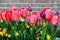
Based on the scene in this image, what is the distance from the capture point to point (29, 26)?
2.20 m

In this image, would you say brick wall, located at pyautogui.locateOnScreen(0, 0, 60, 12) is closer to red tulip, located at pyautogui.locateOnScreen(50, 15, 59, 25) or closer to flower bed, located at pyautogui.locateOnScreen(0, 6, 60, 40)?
flower bed, located at pyautogui.locateOnScreen(0, 6, 60, 40)

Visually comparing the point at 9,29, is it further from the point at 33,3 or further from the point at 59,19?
the point at 33,3

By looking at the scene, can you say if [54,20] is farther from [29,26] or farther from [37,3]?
[37,3]

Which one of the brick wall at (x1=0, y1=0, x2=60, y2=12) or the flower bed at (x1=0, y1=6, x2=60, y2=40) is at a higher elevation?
the flower bed at (x1=0, y1=6, x2=60, y2=40)

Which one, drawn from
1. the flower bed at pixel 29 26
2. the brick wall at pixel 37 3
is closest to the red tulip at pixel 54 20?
the flower bed at pixel 29 26

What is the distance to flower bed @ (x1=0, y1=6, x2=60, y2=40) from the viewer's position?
2.08 metres

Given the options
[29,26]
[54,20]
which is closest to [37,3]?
[29,26]


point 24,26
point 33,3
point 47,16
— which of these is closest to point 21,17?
point 24,26

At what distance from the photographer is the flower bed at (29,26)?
2.08m

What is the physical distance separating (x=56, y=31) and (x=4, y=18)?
2.06 feet

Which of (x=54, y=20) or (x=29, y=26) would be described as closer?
(x=54, y=20)

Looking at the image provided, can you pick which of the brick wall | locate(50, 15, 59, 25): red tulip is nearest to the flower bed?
locate(50, 15, 59, 25): red tulip

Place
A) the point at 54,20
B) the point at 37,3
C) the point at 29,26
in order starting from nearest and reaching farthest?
the point at 54,20 → the point at 29,26 → the point at 37,3

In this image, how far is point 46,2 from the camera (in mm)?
4980
